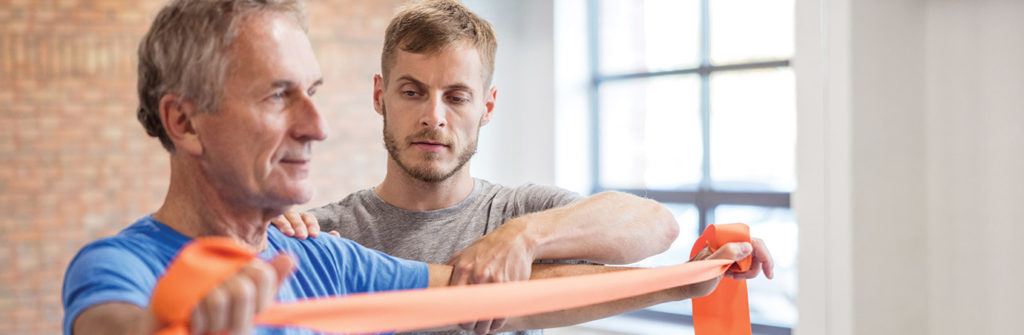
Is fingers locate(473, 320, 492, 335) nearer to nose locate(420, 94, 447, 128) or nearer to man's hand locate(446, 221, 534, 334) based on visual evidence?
man's hand locate(446, 221, 534, 334)

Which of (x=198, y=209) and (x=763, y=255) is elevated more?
(x=198, y=209)

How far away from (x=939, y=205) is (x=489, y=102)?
2667 mm

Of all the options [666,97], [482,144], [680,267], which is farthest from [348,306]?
[666,97]

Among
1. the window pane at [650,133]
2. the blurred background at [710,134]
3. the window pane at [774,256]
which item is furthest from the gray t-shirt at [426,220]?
the window pane at [650,133]

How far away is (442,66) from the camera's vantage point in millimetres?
1724

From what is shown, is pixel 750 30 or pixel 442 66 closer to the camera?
pixel 442 66

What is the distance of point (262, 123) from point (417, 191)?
0.69m

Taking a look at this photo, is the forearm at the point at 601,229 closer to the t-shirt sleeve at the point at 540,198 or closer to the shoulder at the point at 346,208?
the t-shirt sleeve at the point at 540,198

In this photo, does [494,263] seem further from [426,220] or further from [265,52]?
[265,52]

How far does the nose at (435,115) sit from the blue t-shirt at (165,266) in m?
0.37

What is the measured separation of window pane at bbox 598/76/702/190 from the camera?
19.0ft

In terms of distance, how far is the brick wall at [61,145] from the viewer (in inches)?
188

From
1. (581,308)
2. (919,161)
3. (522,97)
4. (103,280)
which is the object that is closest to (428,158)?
(581,308)

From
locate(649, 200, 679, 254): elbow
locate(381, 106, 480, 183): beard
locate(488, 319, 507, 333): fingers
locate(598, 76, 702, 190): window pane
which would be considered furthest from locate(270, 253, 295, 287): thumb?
locate(598, 76, 702, 190): window pane
